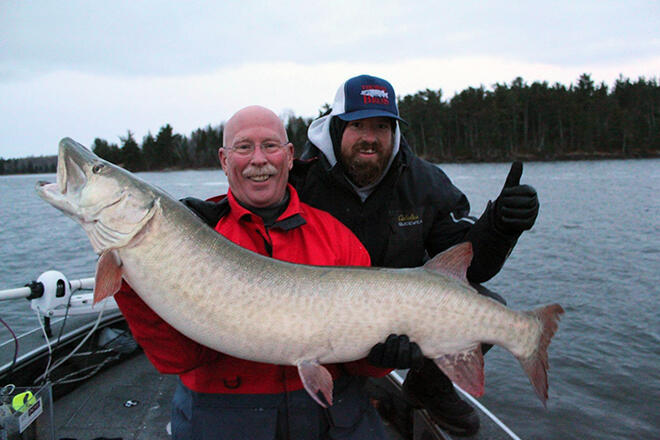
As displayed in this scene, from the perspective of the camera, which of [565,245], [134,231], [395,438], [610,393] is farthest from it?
[565,245]

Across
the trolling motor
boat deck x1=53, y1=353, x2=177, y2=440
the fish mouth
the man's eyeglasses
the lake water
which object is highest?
the man's eyeglasses

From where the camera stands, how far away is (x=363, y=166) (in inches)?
128

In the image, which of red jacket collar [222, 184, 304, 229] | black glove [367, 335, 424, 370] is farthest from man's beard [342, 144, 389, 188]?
black glove [367, 335, 424, 370]

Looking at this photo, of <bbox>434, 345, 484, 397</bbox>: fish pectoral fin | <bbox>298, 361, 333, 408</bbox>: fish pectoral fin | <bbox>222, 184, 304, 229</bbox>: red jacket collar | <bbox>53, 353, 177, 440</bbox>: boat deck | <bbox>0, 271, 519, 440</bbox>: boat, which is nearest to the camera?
<bbox>298, 361, 333, 408</bbox>: fish pectoral fin

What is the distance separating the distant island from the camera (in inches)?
2276

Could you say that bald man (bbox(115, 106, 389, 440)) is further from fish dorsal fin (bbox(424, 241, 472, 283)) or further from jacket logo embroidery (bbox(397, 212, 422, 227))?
jacket logo embroidery (bbox(397, 212, 422, 227))

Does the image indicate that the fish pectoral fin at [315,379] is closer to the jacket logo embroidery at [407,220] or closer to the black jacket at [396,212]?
the black jacket at [396,212]

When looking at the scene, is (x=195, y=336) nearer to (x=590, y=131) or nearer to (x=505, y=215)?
(x=505, y=215)

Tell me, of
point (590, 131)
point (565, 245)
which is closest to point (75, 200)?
point (565, 245)

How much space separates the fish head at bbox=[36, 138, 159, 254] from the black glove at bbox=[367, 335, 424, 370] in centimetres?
126

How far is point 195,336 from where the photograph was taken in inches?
82.9

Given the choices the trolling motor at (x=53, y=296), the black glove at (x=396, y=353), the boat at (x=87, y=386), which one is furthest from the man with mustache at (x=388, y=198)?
the trolling motor at (x=53, y=296)

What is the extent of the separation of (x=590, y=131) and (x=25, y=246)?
203ft

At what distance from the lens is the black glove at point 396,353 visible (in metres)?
2.21
